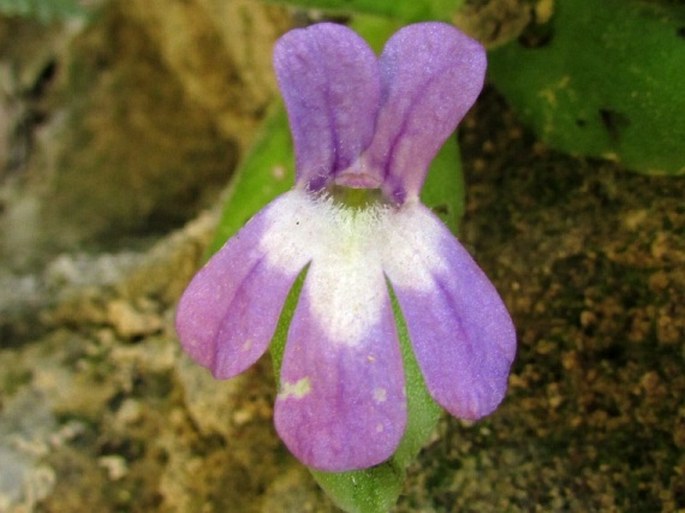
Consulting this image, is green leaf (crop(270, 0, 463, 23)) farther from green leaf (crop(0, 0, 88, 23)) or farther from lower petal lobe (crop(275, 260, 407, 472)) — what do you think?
green leaf (crop(0, 0, 88, 23))

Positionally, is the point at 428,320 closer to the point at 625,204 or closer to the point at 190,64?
the point at 625,204

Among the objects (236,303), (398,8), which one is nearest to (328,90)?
(236,303)

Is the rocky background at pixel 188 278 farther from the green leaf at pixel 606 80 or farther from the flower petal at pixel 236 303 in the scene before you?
the flower petal at pixel 236 303

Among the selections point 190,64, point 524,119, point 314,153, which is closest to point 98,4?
point 190,64

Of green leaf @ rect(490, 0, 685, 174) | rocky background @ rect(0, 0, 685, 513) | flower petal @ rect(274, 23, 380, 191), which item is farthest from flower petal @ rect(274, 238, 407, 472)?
green leaf @ rect(490, 0, 685, 174)

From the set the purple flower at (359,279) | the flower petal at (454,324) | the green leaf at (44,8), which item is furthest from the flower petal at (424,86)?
the green leaf at (44,8)

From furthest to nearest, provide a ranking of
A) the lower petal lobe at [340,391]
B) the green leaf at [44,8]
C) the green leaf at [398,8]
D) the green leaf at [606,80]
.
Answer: the green leaf at [44,8], the green leaf at [398,8], the green leaf at [606,80], the lower petal lobe at [340,391]
